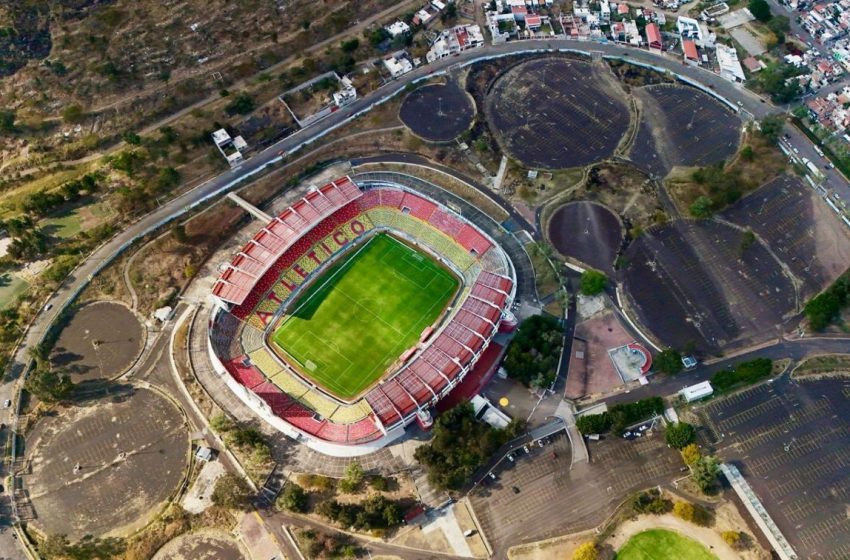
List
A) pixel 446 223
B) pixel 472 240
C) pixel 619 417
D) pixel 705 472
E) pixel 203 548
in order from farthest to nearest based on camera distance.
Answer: pixel 446 223
pixel 472 240
pixel 619 417
pixel 705 472
pixel 203 548

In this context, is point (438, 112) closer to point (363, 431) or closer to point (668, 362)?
point (668, 362)

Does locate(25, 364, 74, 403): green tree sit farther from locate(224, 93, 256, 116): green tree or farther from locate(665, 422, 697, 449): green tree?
locate(665, 422, 697, 449): green tree

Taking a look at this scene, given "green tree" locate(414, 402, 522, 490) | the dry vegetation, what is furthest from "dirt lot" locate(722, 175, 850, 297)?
"green tree" locate(414, 402, 522, 490)

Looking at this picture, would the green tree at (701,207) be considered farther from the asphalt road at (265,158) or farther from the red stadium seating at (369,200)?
the red stadium seating at (369,200)

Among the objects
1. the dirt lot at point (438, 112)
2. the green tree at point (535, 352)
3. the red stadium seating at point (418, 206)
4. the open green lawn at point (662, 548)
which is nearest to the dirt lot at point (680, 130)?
the dirt lot at point (438, 112)

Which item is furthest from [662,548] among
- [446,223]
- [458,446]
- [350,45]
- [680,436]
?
[350,45]

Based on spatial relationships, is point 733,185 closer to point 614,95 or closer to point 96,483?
point 614,95
